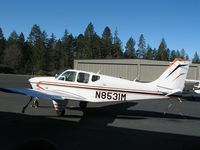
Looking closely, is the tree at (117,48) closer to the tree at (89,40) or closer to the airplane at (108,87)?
the tree at (89,40)

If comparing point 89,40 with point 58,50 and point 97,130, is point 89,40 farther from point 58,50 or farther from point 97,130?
point 97,130

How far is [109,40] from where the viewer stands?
414ft

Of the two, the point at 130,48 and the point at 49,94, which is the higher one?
the point at 130,48

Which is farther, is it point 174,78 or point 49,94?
point 174,78

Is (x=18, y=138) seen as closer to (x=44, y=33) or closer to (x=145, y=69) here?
(x=145, y=69)

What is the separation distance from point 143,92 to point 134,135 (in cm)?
443

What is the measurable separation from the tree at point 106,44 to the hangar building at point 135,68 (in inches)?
2559

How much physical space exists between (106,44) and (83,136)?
115646 millimetres

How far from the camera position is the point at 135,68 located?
185ft

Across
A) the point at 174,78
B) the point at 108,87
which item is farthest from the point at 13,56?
the point at 174,78

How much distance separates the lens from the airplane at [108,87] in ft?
47.4

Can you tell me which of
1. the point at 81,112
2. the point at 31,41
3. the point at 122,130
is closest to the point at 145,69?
the point at 81,112

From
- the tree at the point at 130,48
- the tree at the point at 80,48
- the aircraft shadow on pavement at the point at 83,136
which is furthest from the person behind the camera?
the tree at the point at 130,48

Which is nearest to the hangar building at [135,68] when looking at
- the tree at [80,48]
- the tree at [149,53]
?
the tree at [80,48]
